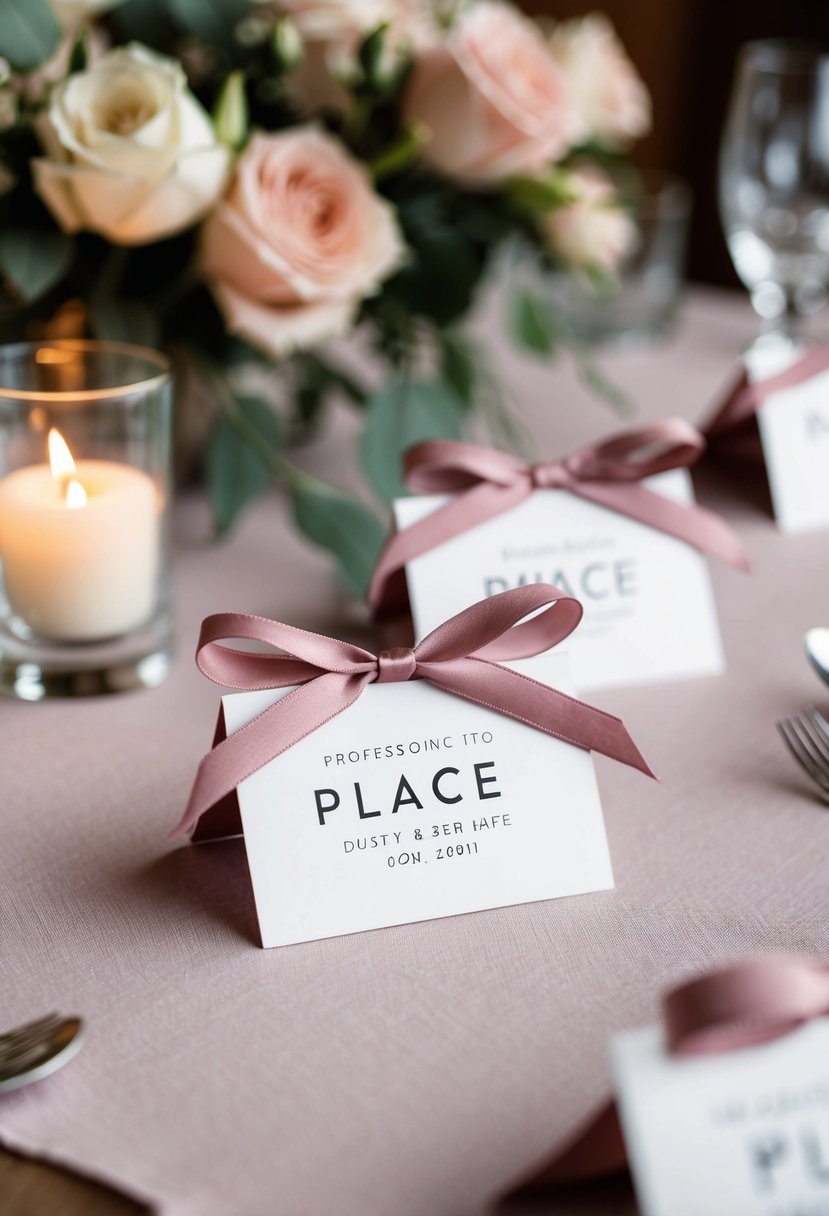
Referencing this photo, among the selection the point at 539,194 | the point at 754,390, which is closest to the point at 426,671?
the point at 754,390

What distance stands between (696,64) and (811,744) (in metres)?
2.24

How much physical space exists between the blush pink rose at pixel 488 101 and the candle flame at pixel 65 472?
467 mm

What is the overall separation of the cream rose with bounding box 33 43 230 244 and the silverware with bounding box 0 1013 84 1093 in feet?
1.88

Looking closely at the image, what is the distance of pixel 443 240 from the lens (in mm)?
1141

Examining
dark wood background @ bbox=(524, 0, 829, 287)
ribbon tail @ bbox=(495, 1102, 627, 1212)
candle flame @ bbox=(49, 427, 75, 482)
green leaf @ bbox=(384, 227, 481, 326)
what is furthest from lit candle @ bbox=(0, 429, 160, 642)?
dark wood background @ bbox=(524, 0, 829, 287)

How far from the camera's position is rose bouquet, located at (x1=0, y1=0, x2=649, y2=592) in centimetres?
92

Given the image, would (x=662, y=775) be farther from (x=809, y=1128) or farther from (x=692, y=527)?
(x=809, y=1128)

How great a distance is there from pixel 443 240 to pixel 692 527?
38cm

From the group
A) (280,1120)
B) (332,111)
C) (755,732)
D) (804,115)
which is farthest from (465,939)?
(804,115)

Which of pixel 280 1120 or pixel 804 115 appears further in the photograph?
pixel 804 115

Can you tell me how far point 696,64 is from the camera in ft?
8.78

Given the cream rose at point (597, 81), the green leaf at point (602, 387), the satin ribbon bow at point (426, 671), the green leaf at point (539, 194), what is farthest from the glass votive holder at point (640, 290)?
the satin ribbon bow at point (426, 671)

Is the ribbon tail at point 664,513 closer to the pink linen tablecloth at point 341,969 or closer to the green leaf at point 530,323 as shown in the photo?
the pink linen tablecloth at point 341,969

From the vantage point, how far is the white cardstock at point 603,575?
0.89 meters
